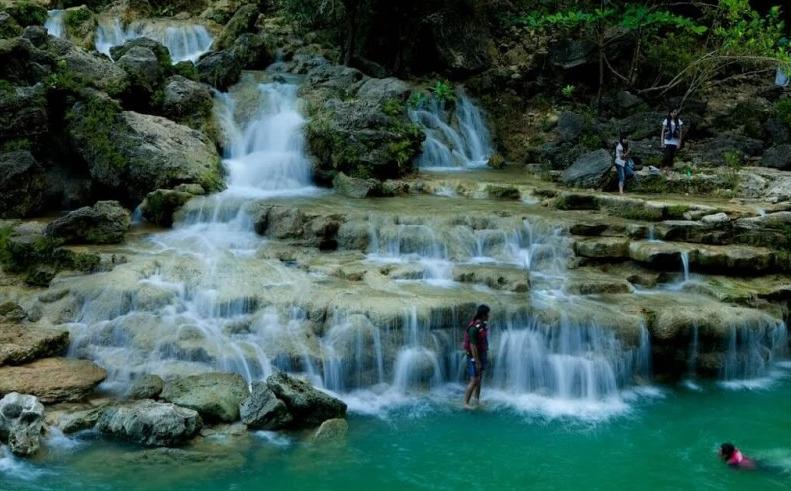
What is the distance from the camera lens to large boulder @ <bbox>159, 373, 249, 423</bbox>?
9.59 m

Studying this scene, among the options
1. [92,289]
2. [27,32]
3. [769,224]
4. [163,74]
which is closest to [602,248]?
[769,224]

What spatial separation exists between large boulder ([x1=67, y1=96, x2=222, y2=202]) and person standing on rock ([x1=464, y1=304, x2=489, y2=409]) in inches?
378

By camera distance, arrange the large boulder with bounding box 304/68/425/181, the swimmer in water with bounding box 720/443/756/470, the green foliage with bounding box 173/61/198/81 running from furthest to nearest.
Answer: the green foliage with bounding box 173/61/198/81
the large boulder with bounding box 304/68/425/181
the swimmer in water with bounding box 720/443/756/470

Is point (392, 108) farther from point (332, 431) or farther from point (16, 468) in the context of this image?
point (16, 468)

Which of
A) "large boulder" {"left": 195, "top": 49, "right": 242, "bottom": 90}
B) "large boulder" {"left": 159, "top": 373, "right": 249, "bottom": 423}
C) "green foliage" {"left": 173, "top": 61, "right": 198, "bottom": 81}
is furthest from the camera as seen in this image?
"large boulder" {"left": 195, "top": 49, "right": 242, "bottom": 90}

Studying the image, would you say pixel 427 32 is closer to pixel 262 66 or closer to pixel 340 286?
pixel 262 66

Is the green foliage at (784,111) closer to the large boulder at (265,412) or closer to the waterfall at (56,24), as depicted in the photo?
the large boulder at (265,412)

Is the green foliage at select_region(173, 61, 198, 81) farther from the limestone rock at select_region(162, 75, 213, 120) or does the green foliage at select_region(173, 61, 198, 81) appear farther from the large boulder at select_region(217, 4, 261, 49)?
the large boulder at select_region(217, 4, 261, 49)

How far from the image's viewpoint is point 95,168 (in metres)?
17.1

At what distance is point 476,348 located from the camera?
10305 mm

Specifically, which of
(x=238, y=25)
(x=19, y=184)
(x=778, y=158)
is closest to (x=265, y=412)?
(x=19, y=184)

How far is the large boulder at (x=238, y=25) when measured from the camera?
26125mm

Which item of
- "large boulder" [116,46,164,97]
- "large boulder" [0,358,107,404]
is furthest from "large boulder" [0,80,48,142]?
"large boulder" [0,358,107,404]

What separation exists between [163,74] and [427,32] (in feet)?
33.3
